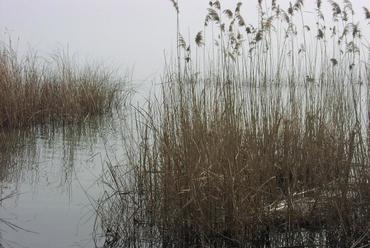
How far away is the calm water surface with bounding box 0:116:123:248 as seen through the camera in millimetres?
3100

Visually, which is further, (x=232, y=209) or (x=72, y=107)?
(x=72, y=107)

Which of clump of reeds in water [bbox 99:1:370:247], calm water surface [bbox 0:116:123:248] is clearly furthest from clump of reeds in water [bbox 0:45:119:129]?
clump of reeds in water [bbox 99:1:370:247]

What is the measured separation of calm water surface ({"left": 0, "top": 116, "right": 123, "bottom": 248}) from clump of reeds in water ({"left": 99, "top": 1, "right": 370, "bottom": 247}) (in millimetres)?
311

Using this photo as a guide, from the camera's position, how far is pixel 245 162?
3004 millimetres

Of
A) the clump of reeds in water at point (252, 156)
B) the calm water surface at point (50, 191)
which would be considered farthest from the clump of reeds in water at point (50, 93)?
the clump of reeds in water at point (252, 156)

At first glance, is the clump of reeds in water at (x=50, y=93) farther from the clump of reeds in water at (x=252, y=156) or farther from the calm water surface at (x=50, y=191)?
the clump of reeds in water at (x=252, y=156)

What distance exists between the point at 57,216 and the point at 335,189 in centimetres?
205

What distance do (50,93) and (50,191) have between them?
5037mm

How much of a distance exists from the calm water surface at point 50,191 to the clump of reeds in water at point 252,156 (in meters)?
0.31

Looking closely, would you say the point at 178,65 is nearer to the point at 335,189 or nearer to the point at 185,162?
the point at 185,162

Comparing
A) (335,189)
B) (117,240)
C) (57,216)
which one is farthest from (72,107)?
(335,189)

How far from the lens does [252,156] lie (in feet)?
9.62

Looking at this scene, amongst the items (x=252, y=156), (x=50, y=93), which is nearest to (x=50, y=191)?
(x=252, y=156)

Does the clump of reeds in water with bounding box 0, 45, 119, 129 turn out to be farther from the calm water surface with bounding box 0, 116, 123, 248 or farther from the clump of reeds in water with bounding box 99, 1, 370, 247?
the clump of reeds in water with bounding box 99, 1, 370, 247
